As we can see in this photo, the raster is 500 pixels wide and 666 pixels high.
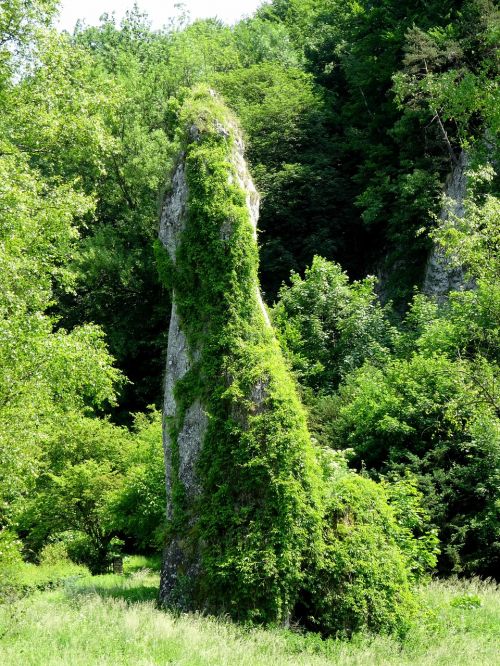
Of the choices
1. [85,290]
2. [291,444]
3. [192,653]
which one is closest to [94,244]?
[85,290]

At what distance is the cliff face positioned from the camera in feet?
33.3

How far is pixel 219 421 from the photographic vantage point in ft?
35.7

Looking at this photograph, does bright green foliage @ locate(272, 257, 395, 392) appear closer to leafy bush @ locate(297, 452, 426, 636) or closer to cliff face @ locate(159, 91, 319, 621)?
cliff face @ locate(159, 91, 319, 621)

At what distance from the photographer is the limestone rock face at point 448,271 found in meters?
26.2

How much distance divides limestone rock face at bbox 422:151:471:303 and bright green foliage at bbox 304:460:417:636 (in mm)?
15867

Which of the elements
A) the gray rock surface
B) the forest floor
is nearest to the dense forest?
the gray rock surface

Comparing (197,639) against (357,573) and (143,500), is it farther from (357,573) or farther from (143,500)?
(143,500)

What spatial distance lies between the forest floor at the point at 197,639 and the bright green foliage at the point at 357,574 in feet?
1.03

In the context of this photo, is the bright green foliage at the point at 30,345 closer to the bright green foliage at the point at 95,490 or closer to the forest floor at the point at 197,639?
the bright green foliage at the point at 95,490

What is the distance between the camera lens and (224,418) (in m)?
10.9

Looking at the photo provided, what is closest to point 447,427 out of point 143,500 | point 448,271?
point 143,500

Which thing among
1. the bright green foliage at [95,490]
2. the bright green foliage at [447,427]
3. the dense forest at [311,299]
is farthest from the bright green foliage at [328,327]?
the bright green foliage at [95,490]

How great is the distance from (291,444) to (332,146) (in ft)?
86.0

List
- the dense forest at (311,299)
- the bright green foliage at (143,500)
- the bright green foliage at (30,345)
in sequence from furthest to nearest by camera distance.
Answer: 1. the bright green foliage at (143,500)
2. the bright green foliage at (30,345)
3. the dense forest at (311,299)
